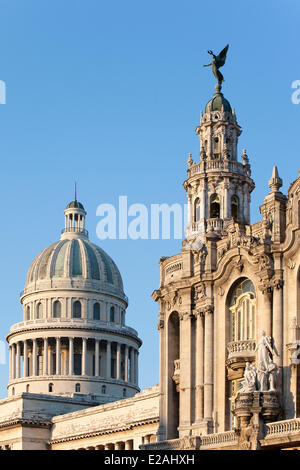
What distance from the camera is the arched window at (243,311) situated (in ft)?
232

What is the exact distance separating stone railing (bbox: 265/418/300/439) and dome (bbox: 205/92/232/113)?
3079cm

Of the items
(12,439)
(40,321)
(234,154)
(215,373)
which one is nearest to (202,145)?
(234,154)

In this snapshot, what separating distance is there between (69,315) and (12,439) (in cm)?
2549

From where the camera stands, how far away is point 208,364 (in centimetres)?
7356

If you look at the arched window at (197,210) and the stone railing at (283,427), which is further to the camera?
the arched window at (197,210)

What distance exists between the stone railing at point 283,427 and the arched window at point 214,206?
2524 cm

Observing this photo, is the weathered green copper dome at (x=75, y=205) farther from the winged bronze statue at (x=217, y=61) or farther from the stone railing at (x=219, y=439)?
the stone railing at (x=219, y=439)

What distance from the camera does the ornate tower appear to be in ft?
278

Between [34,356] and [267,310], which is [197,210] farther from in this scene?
[34,356]

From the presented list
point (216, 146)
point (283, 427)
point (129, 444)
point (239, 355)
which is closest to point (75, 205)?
point (129, 444)

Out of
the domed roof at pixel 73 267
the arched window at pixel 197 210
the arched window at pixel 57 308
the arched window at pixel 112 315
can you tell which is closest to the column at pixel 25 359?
the arched window at pixel 57 308

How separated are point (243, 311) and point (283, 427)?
37.9ft

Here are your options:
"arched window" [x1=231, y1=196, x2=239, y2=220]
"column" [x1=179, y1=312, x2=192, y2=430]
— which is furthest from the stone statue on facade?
"arched window" [x1=231, y1=196, x2=239, y2=220]

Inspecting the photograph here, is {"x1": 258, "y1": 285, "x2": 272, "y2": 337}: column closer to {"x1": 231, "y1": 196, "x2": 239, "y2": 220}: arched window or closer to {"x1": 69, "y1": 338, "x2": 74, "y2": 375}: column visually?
{"x1": 231, "y1": 196, "x2": 239, "y2": 220}: arched window
